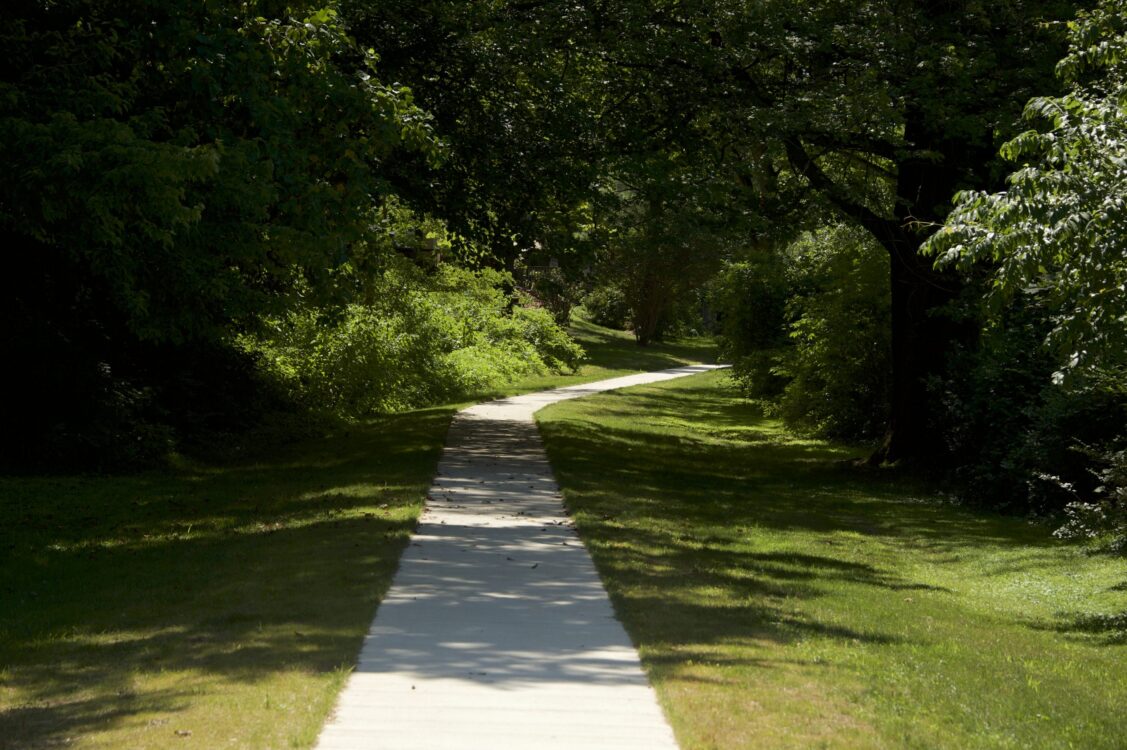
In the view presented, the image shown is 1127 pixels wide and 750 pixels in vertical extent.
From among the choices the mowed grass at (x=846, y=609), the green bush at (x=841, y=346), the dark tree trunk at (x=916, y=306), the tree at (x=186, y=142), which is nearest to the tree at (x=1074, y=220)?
the mowed grass at (x=846, y=609)

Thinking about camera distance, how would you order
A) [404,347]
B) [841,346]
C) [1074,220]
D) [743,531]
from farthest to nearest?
[404,347]
[841,346]
[743,531]
[1074,220]

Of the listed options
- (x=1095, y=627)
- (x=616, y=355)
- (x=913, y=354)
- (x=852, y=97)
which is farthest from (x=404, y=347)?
(x=616, y=355)

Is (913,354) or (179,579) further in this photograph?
(913,354)

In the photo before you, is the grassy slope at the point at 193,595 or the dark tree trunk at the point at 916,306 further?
the dark tree trunk at the point at 916,306

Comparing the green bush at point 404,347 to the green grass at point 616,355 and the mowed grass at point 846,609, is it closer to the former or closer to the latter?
the green grass at point 616,355

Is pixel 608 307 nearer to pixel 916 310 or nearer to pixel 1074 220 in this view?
pixel 916 310

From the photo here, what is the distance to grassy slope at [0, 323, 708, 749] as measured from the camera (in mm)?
6125

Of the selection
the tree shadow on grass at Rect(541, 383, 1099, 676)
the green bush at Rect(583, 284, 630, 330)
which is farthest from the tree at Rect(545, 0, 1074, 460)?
the green bush at Rect(583, 284, 630, 330)

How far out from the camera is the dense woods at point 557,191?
9906mm

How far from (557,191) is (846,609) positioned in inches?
445

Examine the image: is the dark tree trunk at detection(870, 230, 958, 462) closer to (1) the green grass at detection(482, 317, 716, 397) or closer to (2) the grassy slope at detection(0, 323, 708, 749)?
(2) the grassy slope at detection(0, 323, 708, 749)

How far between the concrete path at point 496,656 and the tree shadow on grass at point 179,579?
1.14ft

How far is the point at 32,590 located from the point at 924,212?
48.3ft

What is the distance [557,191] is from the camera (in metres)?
19.9
